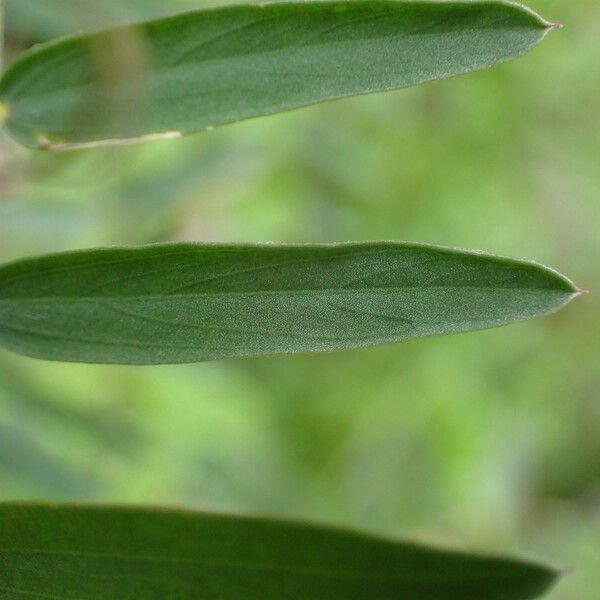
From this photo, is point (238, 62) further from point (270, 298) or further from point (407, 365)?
point (407, 365)

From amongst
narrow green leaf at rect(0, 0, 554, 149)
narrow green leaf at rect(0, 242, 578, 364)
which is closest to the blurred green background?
narrow green leaf at rect(0, 0, 554, 149)

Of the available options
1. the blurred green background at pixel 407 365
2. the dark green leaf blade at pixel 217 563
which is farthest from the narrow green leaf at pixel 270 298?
the blurred green background at pixel 407 365

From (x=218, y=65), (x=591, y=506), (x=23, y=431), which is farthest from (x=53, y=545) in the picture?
(x=591, y=506)

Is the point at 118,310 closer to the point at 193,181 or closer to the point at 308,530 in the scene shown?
the point at 308,530

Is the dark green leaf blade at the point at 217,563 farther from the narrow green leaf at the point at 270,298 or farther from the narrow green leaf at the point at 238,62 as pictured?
the narrow green leaf at the point at 238,62

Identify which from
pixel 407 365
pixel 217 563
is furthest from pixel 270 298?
pixel 407 365

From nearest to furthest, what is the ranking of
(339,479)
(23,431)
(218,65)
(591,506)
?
1. (218,65)
2. (23,431)
3. (339,479)
4. (591,506)

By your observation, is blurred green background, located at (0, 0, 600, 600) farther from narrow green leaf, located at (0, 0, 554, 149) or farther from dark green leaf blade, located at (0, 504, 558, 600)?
dark green leaf blade, located at (0, 504, 558, 600)
